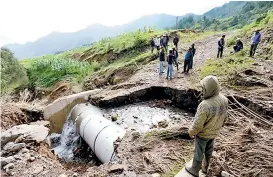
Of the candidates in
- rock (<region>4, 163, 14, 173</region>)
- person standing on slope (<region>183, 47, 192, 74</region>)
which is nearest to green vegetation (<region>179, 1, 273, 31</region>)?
person standing on slope (<region>183, 47, 192, 74</region>)

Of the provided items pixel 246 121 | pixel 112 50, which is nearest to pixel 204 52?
pixel 112 50

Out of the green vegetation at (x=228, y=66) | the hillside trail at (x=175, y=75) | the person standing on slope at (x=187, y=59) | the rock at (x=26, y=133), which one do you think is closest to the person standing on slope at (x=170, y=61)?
the hillside trail at (x=175, y=75)

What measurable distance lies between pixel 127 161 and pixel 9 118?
5.40m

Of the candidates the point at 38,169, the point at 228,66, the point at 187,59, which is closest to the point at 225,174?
the point at 38,169

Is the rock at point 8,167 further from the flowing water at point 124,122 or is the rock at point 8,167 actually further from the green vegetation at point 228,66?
the green vegetation at point 228,66

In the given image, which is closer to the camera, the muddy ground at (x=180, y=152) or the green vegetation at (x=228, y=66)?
the muddy ground at (x=180, y=152)

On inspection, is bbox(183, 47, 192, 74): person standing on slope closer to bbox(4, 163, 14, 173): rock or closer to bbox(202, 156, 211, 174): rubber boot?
bbox(202, 156, 211, 174): rubber boot

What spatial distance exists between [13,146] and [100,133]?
231cm

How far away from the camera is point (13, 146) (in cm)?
653

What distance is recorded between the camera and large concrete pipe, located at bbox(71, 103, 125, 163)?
6543 mm

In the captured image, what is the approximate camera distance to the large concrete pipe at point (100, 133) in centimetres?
654

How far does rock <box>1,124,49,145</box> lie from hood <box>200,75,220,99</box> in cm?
534

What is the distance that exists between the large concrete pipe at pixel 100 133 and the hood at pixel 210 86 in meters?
3.34

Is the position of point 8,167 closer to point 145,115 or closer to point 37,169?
point 37,169
